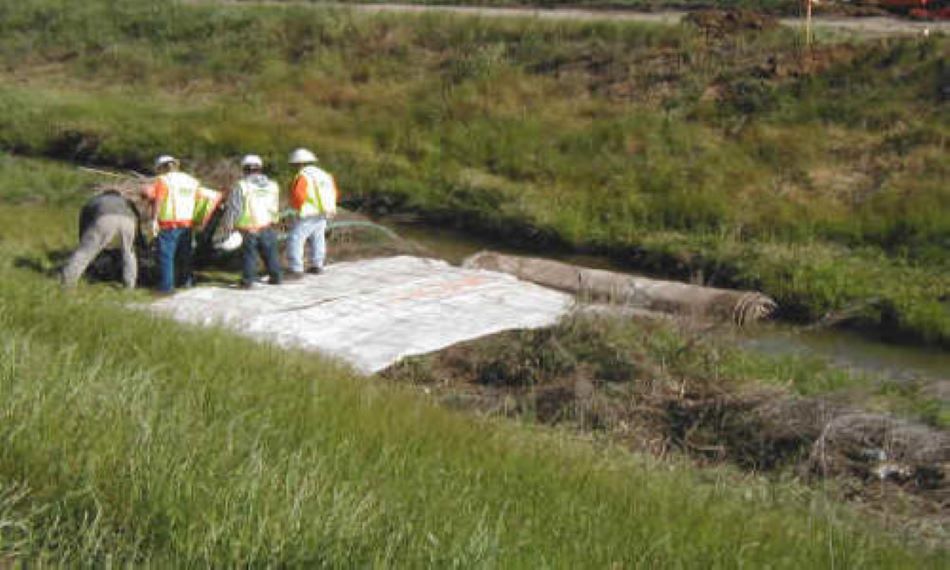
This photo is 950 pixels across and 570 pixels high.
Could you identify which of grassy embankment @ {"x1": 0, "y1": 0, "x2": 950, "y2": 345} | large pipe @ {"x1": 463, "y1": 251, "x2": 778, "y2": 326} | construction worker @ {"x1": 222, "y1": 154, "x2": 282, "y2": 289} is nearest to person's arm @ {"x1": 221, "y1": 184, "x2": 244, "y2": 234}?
construction worker @ {"x1": 222, "y1": 154, "x2": 282, "y2": 289}

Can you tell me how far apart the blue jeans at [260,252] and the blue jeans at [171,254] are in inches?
23.8

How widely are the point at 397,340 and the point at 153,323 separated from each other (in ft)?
11.4

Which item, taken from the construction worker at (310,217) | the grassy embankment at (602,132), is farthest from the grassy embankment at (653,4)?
the construction worker at (310,217)

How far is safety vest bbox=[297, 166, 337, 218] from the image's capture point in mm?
14750

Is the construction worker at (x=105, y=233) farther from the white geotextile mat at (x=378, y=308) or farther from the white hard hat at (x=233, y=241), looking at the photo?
the white hard hat at (x=233, y=241)

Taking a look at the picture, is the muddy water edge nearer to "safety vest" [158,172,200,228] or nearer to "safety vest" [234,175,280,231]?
"safety vest" [234,175,280,231]

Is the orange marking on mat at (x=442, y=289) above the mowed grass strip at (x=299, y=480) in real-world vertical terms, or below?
below

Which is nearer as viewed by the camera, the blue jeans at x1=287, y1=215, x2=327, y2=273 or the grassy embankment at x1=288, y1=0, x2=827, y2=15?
the blue jeans at x1=287, y1=215, x2=327, y2=273

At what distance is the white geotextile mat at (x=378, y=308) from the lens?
39.1 feet

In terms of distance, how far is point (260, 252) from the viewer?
1431 centimetres

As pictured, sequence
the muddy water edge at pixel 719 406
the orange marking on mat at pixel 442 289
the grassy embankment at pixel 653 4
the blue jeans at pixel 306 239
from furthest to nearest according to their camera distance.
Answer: the grassy embankment at pixel 653 4 → the blue jeans at pixel 306 239 → the orange marking on mat at pixel 442 289 → the muddy water edge at pixel 719 406

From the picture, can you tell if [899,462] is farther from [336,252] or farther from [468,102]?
[468,102]

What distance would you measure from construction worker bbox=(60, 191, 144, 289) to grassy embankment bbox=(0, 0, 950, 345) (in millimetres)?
6795

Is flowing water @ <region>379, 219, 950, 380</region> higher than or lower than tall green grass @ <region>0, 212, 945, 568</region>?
lower
